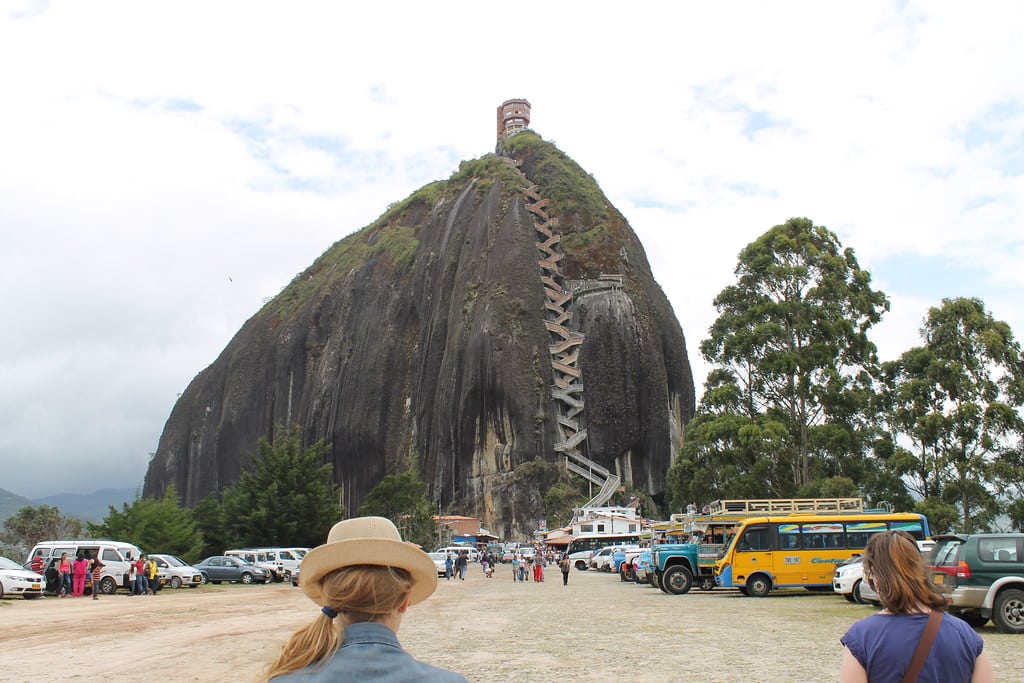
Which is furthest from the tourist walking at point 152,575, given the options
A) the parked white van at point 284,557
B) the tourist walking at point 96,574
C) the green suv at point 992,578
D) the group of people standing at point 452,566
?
the green suv at point 992,578

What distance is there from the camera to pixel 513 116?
420ft

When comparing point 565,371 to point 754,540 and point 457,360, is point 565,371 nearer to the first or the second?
point 457,360

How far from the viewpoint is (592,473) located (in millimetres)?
80375

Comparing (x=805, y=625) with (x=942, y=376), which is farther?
(x=942, y=376)

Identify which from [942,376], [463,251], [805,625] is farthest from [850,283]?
[463,251]

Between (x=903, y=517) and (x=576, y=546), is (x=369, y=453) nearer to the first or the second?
(x=576, y=546)

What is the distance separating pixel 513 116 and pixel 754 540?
355 feet

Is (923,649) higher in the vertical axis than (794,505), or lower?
lower

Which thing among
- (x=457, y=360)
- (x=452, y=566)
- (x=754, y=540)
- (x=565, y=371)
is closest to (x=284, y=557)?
(x=452, y=566)

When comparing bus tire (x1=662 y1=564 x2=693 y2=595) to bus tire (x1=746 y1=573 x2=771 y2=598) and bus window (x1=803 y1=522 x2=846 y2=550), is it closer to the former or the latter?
bus tire (x1=746 y1=573 x2=771 y2=598)

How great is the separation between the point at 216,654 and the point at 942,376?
96.1 ft

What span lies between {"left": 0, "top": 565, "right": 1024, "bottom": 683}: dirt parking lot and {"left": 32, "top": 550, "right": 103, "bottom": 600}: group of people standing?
4378mm

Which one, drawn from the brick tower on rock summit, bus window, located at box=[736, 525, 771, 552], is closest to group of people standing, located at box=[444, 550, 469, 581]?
bus window, located at box=[736, 525, 771, 552]

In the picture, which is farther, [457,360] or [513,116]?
[513,116]
